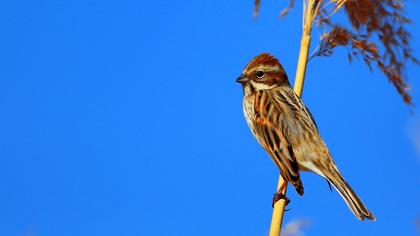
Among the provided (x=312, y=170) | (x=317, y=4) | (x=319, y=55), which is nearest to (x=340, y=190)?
(x=312, y=170)

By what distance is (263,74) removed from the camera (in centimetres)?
434

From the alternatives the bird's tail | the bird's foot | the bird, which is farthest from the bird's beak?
the bird's foot

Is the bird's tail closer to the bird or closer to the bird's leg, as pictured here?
the bird

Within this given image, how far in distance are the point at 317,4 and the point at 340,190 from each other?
980mm

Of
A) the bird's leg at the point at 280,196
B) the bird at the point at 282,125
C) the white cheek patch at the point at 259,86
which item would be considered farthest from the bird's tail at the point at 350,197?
the white cheek patch at the point at 259,86

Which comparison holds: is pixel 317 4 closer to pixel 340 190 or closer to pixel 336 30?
pixel 336 30

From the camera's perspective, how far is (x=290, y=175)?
385 centimetres

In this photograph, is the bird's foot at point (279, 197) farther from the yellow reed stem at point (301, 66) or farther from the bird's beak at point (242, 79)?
the bird's beak at point (242, 79)

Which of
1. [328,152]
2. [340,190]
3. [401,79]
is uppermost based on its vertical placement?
[401,79]

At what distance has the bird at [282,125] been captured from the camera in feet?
13.3

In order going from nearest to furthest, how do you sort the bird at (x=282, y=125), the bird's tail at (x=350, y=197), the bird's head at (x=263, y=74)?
the bird's tail at (x=350, y=197) < the bird at (x=282, y=125) < the bird's head at (x=263, y=74)

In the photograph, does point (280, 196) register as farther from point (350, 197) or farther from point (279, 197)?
point (350, 197)

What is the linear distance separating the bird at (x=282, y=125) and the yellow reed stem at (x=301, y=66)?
34 cm

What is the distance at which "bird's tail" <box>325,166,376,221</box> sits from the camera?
3.71m
